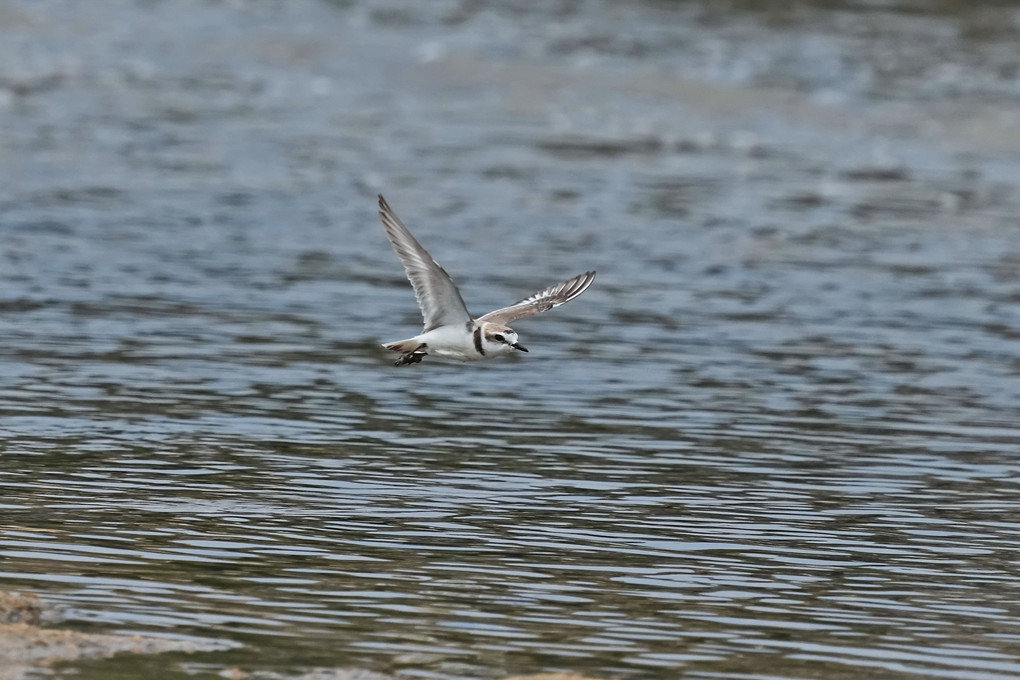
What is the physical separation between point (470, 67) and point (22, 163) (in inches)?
427

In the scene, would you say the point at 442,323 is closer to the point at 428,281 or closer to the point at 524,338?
the point at 428,281

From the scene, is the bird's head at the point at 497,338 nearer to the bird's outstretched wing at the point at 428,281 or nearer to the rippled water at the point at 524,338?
the bird's outstretched wing at the point at 428,281

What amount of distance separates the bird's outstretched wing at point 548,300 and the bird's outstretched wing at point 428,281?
26.2 inches

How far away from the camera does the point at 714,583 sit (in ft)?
Answer: 35.8

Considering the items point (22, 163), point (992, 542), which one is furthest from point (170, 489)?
point (22, 163)

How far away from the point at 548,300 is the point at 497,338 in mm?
1399

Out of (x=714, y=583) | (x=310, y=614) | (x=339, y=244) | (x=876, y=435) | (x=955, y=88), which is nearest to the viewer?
(x=310, y=614)

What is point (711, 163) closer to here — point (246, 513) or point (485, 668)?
point (246, 513)

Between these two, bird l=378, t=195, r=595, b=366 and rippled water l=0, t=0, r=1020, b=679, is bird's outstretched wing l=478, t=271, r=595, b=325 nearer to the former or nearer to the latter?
bird l=378, t=195, r=595, b=366

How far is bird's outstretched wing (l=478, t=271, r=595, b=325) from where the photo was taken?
13.7m

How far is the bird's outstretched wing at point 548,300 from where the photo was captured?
13.7 metres

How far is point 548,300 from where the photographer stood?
14.1 metres

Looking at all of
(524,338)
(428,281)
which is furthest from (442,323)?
(524,338)

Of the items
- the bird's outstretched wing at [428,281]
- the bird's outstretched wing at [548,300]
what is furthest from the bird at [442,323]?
the bird's outstretched wing at [548,300]
